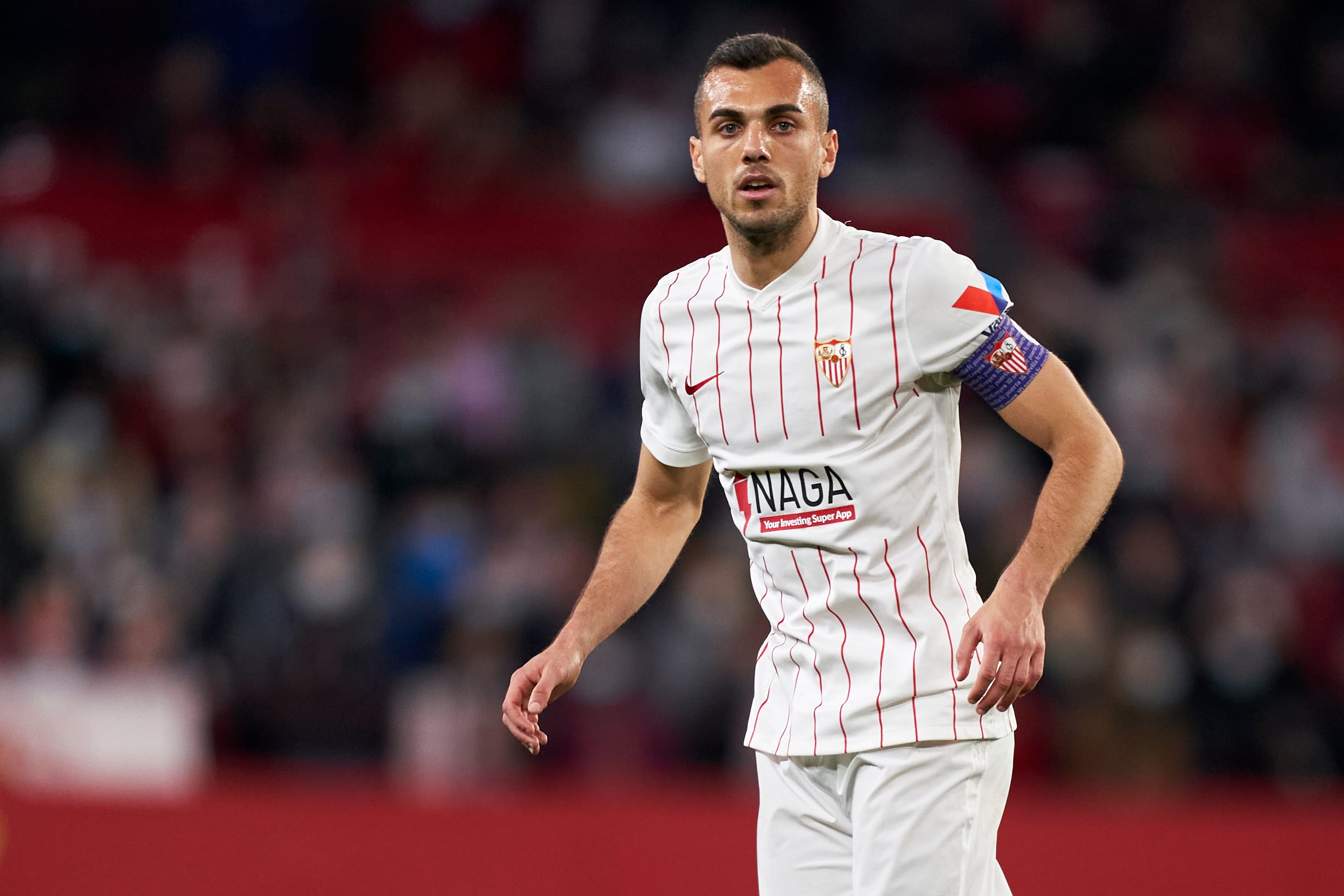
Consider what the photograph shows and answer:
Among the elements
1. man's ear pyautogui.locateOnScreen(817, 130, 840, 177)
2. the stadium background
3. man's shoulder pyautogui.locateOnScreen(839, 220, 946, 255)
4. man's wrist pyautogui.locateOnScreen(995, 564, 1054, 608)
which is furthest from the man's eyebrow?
the stadium background

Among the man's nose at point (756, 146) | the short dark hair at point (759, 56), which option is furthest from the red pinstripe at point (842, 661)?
the short dark hair at point (759, 56)

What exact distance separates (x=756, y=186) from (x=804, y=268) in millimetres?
182

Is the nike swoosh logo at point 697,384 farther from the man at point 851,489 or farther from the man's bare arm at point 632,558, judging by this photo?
the man's bare arm at point 632,558

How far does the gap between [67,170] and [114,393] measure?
168cm

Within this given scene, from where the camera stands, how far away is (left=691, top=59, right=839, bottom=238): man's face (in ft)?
9.23

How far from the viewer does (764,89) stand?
2.83 m

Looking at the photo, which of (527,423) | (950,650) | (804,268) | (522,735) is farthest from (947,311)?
(527,423)

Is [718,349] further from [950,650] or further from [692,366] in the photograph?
[950,650]

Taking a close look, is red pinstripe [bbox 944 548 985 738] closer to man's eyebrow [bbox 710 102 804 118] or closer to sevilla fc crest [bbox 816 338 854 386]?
sevilla fc crest [bbox 816 338 854 386]

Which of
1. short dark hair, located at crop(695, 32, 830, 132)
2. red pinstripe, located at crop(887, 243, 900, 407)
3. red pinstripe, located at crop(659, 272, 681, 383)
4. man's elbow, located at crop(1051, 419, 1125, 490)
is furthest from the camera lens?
red pinstripe, located at crop(659, 272, 681, 383)

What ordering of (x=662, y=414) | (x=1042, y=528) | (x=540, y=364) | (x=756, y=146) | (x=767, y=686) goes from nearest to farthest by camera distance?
(x=1042, y=528)
(x=756, y=146)
(x=767, y=686)
(x=662, y=414)
(x=540, y=364)

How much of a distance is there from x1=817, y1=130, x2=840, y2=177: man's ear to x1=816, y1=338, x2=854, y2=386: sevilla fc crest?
1.08 ft

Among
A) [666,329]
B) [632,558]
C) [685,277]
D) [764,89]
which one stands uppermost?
[764,89]

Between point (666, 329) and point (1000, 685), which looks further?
point (666, 329)
